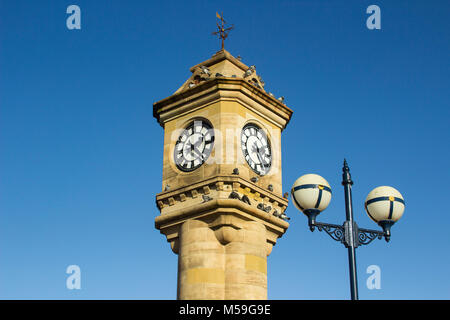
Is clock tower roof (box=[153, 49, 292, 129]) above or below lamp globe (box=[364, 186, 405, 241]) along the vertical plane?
above

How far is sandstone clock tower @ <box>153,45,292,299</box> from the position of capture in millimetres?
23906

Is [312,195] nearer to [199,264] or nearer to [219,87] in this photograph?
[199,264]

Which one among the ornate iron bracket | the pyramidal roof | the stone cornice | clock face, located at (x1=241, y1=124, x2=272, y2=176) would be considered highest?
the pyramidal roof

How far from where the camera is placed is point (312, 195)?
16531 millimetres

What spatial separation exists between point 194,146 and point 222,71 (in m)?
3.36

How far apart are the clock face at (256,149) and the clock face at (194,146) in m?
1.35

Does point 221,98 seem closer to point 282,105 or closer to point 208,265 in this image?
point 282,105

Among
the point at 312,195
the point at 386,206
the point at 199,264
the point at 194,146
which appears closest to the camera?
the point at 312,195

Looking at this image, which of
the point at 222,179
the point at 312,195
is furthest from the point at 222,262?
the point at 312,195

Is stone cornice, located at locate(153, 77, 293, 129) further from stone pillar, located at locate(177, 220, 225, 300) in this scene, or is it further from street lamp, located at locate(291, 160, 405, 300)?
street lamp, located at locate(291, 160, 405, 300)

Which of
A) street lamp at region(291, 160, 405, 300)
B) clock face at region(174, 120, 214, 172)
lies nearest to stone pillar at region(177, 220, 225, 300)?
clock face at region(174, 120, 214, 172)

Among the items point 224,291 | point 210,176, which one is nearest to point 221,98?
point 210,176

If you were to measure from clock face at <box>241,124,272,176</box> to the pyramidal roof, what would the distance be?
1798 mm

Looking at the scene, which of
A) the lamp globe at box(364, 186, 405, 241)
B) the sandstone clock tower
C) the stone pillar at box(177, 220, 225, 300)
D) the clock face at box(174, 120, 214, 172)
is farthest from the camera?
the clock face at box(174, 120, 214, 172)
